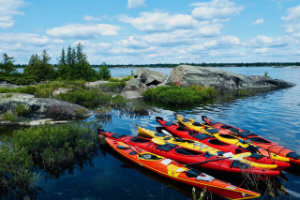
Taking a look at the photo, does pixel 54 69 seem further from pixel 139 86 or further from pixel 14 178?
pixel 14 178

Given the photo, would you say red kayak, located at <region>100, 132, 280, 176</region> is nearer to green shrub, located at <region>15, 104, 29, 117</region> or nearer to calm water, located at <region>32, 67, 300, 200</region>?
calm water, located at <region>32, 67, 300, 200</region>

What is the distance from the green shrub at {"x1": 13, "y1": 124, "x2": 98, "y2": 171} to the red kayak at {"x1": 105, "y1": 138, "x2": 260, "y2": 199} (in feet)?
4.92

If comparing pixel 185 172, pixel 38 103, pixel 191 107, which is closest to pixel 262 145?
pixel 185 172

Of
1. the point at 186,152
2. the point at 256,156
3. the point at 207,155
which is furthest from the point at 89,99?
the point at 256,156

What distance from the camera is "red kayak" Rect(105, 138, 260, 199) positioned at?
5702 mm

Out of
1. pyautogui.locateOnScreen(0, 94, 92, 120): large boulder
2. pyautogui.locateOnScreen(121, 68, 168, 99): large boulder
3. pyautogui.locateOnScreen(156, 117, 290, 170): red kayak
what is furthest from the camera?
pyautogui.locateOnScreen(121, 68, 168, 99): large boulder

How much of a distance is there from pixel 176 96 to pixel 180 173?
46.4 ft

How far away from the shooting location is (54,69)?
31.5 metres

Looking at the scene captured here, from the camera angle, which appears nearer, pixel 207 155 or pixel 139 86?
pixel 207 155

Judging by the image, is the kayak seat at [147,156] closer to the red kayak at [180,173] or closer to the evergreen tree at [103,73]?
the red kayak at [180,173]

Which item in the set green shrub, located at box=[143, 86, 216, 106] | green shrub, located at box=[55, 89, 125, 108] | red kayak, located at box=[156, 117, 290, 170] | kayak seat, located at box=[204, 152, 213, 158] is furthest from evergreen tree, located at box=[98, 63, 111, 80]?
kayak seat, located at box=[204, 152, 213, 158]

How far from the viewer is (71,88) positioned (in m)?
20.8

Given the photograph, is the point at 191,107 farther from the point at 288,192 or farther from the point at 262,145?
the point at 288,192

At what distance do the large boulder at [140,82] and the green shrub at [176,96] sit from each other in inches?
101
